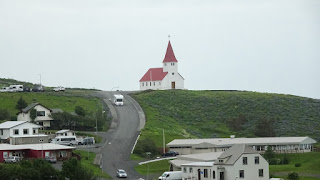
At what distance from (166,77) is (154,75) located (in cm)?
281

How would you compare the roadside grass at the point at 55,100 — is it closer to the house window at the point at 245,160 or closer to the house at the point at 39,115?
the house at the point at 39,115

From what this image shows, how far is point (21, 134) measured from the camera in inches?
3725

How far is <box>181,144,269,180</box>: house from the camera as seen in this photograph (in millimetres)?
71062

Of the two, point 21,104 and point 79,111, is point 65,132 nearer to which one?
point 79,111

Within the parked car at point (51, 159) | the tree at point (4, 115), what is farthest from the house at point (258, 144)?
the tree at point (4, 115)

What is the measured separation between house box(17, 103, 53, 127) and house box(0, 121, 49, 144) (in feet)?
30.7

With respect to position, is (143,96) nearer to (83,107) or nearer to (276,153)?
(83,107)

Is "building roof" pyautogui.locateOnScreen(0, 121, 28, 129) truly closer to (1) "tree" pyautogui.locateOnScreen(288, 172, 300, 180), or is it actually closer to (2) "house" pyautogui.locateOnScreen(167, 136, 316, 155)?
(2) "house" pyautogui.locateOnScreen(167, 136, 316, 155)

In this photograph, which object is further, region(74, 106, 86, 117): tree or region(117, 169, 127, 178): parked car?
region(74, 106, 86, 117): tree

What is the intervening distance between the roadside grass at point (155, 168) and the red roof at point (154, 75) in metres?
60.0

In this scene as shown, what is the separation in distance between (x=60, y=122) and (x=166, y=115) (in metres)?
22.4

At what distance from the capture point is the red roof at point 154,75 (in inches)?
5709

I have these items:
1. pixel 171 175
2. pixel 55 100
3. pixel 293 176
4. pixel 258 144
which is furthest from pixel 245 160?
pixel 55 100

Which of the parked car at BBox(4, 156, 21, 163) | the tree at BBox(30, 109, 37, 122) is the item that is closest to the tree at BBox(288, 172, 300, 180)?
the parked car at BBox(4, 156, 21, 163)
